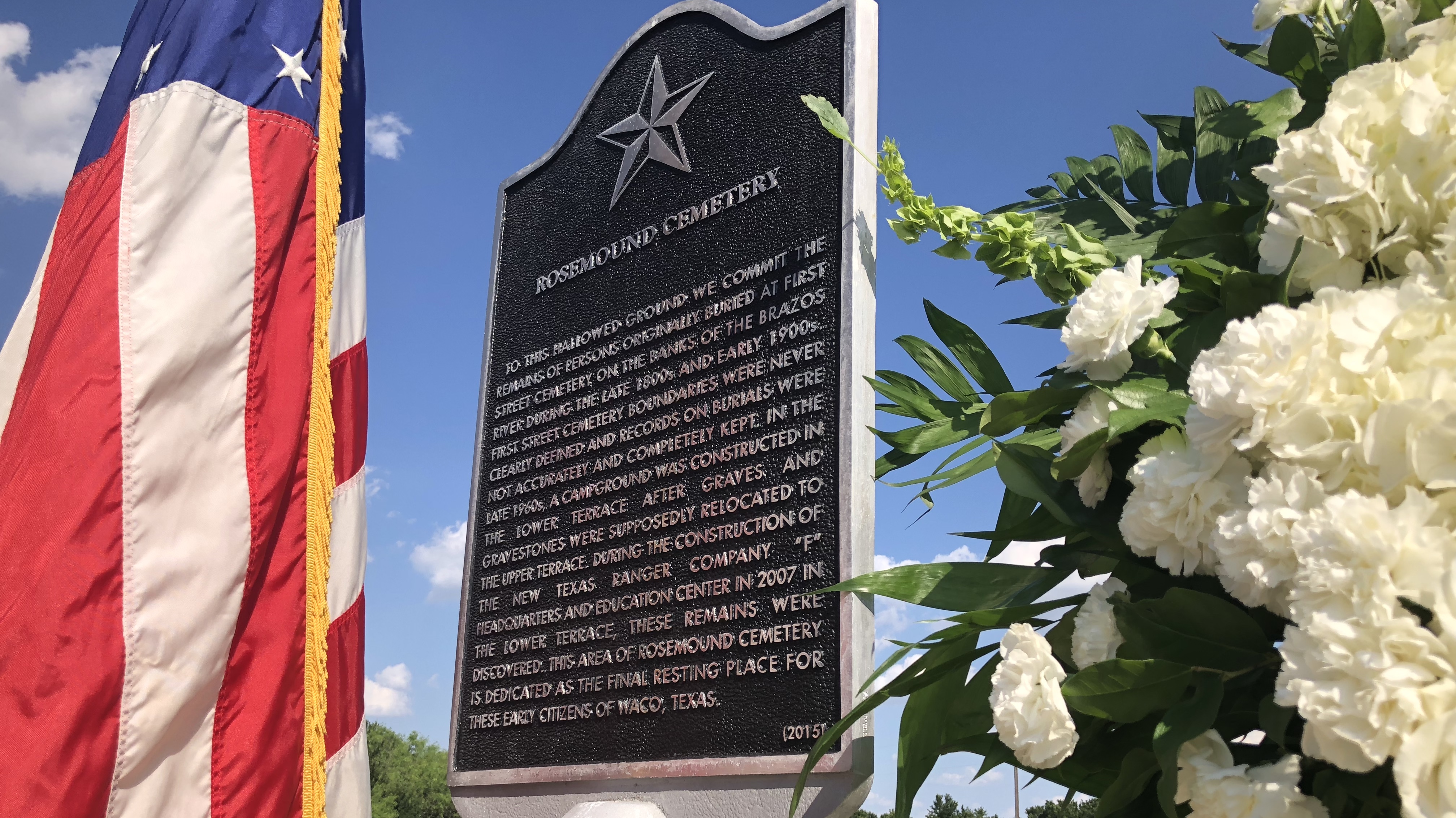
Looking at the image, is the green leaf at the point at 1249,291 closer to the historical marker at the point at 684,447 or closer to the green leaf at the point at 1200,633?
the green leaf at the point at 1200,633

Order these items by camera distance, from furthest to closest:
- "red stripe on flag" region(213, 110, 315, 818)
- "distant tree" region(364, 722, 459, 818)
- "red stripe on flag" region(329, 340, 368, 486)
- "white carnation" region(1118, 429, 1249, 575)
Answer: "distant tree" region(364, 722, 459, 818), "red stripe on flag" region(329, 340, 368, 486), "red stripe on flag" region(213, 110, 315, 818), "white carnation" region(1118, 429, 1249, 575)

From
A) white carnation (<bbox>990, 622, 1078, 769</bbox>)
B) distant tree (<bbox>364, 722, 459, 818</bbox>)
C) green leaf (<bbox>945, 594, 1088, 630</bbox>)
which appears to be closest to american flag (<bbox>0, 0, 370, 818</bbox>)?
green leaf (<bbox>945, 594, 1088, 630</bbox>)

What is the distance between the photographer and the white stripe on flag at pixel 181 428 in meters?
2.70

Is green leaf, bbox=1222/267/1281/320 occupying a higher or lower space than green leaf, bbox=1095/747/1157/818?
higher

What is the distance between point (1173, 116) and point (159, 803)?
2.90m

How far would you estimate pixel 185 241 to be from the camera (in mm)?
3062

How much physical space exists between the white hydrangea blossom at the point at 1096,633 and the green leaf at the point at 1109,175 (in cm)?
81

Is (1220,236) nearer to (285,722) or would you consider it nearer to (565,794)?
(285,722)

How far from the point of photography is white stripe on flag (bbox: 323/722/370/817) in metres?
3.03

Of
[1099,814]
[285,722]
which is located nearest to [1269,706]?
[1099,814]

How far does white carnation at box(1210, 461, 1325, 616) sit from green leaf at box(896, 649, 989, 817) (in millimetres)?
521

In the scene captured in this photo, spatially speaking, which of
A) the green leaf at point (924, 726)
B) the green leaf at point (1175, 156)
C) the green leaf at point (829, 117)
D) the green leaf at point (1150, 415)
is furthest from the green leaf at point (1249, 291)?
A: the green leaf at point (829, 117)

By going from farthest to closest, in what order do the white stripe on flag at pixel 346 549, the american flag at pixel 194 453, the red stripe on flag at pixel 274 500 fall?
the white stripe on flag at pixel 346 549
the red stripe on flag at pixel 274 500
the american flag at pixel 194 453

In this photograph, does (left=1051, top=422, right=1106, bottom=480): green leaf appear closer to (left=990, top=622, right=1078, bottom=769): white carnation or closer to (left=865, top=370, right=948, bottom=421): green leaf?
(left=990, top=622, right=1078, bottom=769): white carnation
